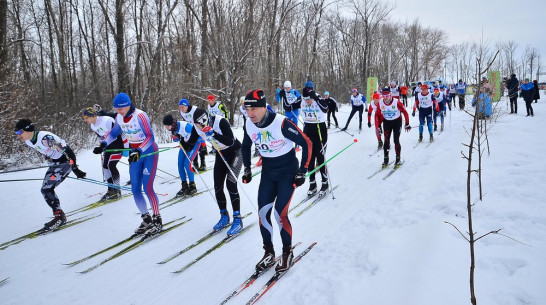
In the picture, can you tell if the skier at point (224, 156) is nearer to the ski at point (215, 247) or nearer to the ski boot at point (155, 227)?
the ski at point (215, 247)

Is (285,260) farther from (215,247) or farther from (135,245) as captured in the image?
(135,245)

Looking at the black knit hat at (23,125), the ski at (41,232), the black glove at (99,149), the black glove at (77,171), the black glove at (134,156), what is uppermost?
the black knit hat at (23,125)

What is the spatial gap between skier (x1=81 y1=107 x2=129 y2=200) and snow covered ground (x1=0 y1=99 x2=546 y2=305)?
1.47ft

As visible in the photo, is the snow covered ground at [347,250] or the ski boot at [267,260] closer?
the snow covered ground at [347,250]

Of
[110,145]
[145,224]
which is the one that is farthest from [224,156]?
[110,145]

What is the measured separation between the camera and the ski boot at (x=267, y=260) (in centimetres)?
374

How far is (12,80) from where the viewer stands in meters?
9.73

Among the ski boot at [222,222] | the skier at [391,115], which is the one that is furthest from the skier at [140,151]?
the skier at [391,115]

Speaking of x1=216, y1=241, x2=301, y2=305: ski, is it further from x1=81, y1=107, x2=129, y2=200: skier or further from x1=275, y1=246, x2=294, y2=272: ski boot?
x1=81, y1=107, x2=129, y2=200: skier

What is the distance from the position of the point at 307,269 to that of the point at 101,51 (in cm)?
3037

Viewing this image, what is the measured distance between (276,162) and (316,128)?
140 inches

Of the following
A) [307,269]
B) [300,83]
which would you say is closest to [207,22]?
[300,83]

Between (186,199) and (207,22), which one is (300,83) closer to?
(207,22)

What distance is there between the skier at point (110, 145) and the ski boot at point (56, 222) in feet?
3.95
